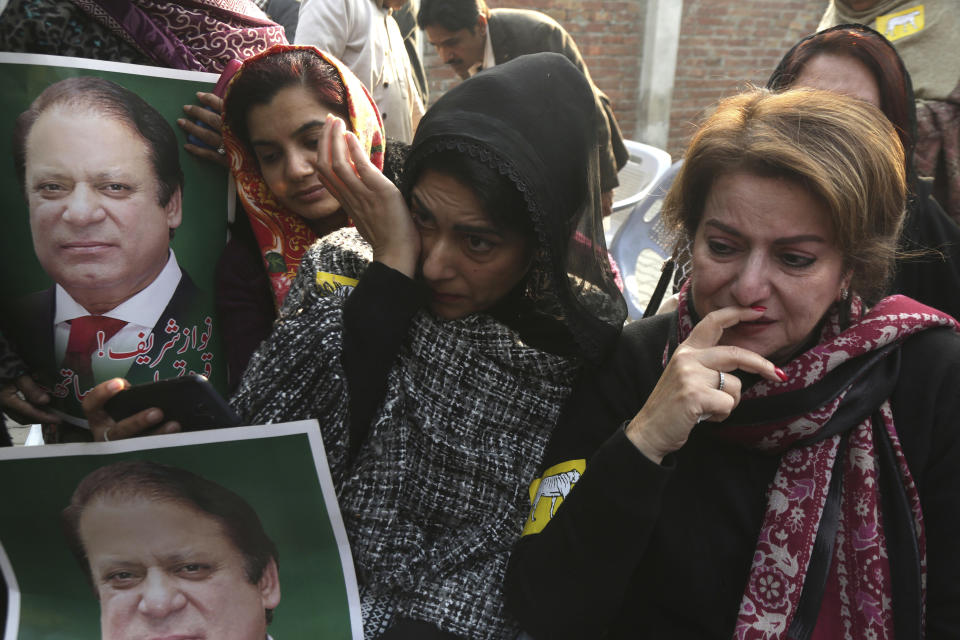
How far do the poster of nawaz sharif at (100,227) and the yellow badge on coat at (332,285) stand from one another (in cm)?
25

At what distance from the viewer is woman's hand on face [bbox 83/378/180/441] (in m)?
1.27

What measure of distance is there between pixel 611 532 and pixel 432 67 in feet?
21.5

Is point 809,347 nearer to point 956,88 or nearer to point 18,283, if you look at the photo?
point 18,283

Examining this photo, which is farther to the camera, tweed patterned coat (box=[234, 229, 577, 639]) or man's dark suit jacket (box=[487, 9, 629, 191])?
man's dark suit jacket (box=[487, 9, 629, 191])

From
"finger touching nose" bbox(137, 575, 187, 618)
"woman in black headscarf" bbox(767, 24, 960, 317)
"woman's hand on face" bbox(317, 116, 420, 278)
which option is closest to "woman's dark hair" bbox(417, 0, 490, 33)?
"woman in black headscarf" bbox(767, 24, 960, 317)

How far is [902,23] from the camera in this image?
9.26 ft

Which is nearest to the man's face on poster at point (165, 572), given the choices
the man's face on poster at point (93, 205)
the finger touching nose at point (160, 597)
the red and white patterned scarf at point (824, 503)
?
the finger touching nose at point (160, 597)

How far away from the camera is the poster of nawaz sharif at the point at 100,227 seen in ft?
4.47

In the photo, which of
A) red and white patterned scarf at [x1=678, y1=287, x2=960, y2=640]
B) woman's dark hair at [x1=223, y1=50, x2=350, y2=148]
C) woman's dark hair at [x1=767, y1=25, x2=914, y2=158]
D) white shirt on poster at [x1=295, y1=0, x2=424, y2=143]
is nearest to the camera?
red and white patterned scarf at [x1=678, y1=287, x2=960, y2=640]

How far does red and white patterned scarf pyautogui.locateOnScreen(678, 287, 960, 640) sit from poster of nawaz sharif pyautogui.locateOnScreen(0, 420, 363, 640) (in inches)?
29.1

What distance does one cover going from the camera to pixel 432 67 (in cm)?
725

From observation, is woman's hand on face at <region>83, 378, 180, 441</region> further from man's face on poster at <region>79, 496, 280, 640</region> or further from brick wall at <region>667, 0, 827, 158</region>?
brick wall at <region>667, 0, 827, 158</region>

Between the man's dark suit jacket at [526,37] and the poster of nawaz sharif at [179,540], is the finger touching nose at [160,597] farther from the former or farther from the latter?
the man's dark suit jacket at [526,37]

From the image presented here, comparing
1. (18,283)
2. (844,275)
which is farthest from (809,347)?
(18,283)
